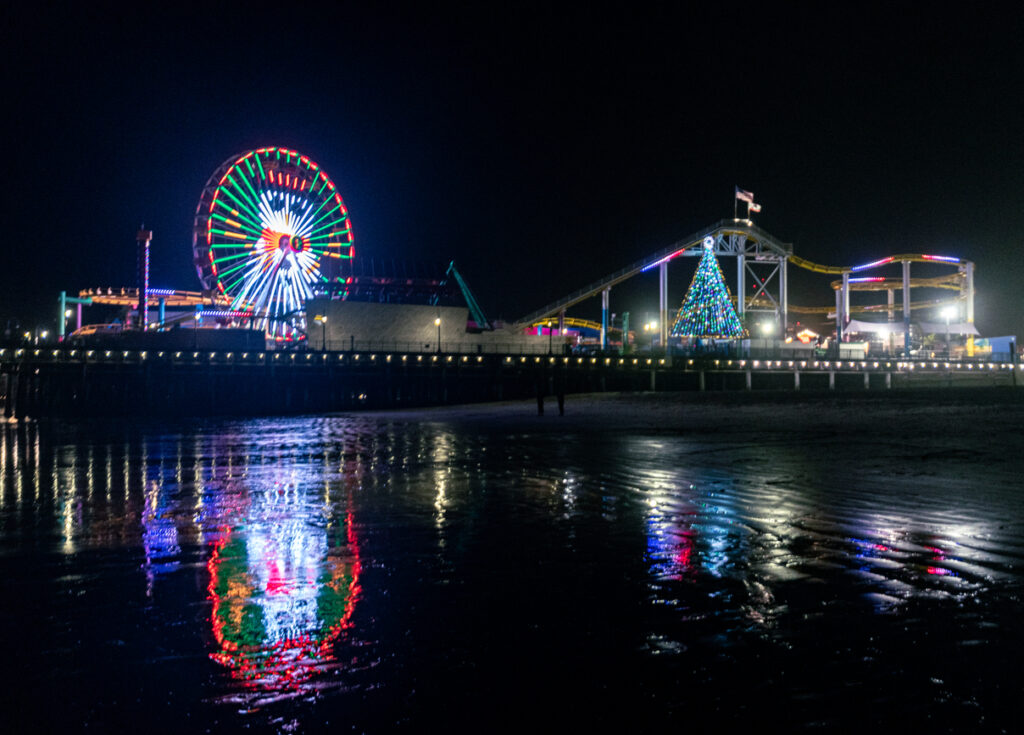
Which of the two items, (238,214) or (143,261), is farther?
(143,261)

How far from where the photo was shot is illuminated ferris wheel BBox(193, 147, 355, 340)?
52469 millimetres

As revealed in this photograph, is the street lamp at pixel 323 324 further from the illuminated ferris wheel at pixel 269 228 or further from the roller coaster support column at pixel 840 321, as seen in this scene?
the roller coaster support column at pixel 840 321

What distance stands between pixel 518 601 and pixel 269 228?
5213 centimetres

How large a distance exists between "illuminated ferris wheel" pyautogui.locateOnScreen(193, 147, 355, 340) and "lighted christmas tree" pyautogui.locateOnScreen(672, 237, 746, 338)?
28.0 metres

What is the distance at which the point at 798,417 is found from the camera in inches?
1148

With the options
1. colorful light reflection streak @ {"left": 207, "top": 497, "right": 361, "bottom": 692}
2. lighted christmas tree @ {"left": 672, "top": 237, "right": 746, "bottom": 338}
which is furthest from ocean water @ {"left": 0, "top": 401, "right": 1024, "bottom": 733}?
lighted christmas tree @ {"left": 672, "top": 237, "right": 746, "bottom": 338}

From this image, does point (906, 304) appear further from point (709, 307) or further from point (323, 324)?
point (323, 324)

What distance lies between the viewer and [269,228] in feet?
177

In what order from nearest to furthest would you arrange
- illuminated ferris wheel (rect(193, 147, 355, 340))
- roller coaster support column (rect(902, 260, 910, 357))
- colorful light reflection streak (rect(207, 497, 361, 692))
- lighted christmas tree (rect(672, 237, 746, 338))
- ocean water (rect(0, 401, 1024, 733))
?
ocean water (rect(0, 401, 1024, 733)) → colorful light reflection streak (rect(207, 497, 361, 692)) → illuminated ferris wheel (rect(193, 147, 355, 340)) → lighted christmas tree (rect(672, 237, 746, 338)) → roller coaster support column (rect(902, 260, 910, 357))

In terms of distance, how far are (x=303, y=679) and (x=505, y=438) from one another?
17.7 metres

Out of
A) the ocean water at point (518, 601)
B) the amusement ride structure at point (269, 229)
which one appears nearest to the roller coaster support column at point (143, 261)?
the amusement ride structure at point (269, 229)

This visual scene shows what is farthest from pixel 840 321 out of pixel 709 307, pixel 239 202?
pixel 239 202

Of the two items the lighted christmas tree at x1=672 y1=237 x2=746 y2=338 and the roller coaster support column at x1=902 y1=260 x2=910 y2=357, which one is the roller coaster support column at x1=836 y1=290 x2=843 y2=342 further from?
the lighted christmas tree at x1=672 y1=237 x2=746 y2=338

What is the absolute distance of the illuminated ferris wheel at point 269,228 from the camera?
2066 inches
